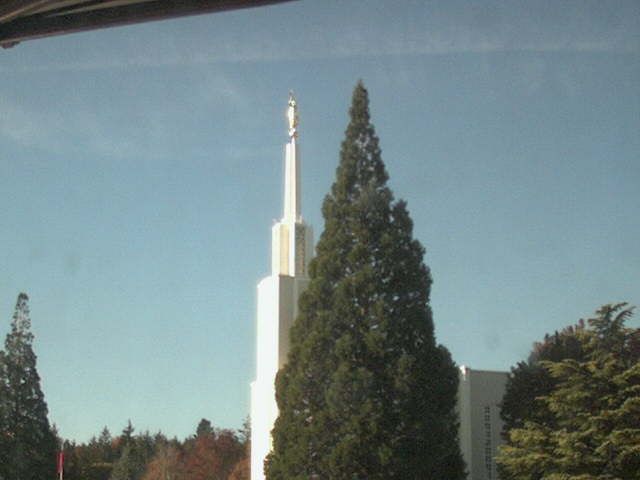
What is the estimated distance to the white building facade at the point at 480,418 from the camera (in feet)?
101

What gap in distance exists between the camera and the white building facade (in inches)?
1209

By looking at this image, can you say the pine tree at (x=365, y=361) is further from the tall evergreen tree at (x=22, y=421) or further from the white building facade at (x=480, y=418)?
the tall evergreen tree at (x=22, y=421)

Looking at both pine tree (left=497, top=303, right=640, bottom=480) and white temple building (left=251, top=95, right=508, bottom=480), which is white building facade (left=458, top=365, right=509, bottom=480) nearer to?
white temple building (left=251, top=95, right=508, bottom=480)

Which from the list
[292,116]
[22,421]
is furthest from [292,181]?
[22,421]

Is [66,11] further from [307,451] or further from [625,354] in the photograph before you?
[625,354]

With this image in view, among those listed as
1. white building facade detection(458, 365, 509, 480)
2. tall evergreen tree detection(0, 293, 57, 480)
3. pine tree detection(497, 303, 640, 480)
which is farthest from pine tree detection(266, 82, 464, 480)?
tall evergreen tree detection(0, 293, 57, 480)

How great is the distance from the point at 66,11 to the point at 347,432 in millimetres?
19723

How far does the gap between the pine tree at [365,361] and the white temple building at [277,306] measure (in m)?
2.12

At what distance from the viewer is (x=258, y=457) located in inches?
1123

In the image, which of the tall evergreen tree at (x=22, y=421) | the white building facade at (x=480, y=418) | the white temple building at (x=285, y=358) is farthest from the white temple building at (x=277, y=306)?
the tall evergreen tree at (x=22, y=421)

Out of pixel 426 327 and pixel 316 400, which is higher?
pixel 426 327

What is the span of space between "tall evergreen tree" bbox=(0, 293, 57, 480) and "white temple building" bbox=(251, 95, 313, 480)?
18082 mm

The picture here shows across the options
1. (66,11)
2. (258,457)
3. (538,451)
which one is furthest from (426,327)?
(66,11)

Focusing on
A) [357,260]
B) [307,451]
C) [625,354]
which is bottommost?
[307,451]
